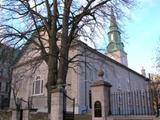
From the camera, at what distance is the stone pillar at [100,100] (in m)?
12.4

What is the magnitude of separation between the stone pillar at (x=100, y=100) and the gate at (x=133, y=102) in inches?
18.7

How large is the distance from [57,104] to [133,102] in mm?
4013

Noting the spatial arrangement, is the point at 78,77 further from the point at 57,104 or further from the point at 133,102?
the point at 57,104

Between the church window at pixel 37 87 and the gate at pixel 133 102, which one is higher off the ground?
the church window at pixel 37 87

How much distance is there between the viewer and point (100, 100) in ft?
41.4

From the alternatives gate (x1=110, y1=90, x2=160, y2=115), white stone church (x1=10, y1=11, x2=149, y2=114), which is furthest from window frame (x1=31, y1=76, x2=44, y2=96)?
gate (x1=110, y1=90, x2=160, y2=115)

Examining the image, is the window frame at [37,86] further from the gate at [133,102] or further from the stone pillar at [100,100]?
the gate at [133,102]

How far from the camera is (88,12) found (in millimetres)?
16312

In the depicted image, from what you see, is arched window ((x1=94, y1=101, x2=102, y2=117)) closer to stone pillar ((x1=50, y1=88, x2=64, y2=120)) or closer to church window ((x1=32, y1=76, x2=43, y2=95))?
stone pillar ((x1=50, y1=88, x2=64, y2=120))

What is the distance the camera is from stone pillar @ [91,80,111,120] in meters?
12.4

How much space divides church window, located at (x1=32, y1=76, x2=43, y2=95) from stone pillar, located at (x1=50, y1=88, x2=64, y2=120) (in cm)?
1966

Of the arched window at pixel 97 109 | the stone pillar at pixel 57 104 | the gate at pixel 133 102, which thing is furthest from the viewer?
the arched window at pixel 97 109

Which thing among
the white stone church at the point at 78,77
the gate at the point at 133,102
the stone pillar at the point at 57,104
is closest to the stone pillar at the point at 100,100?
the gate at the point at 133,102

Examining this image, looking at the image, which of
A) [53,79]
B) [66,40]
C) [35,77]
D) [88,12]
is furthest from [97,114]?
[35,77]
